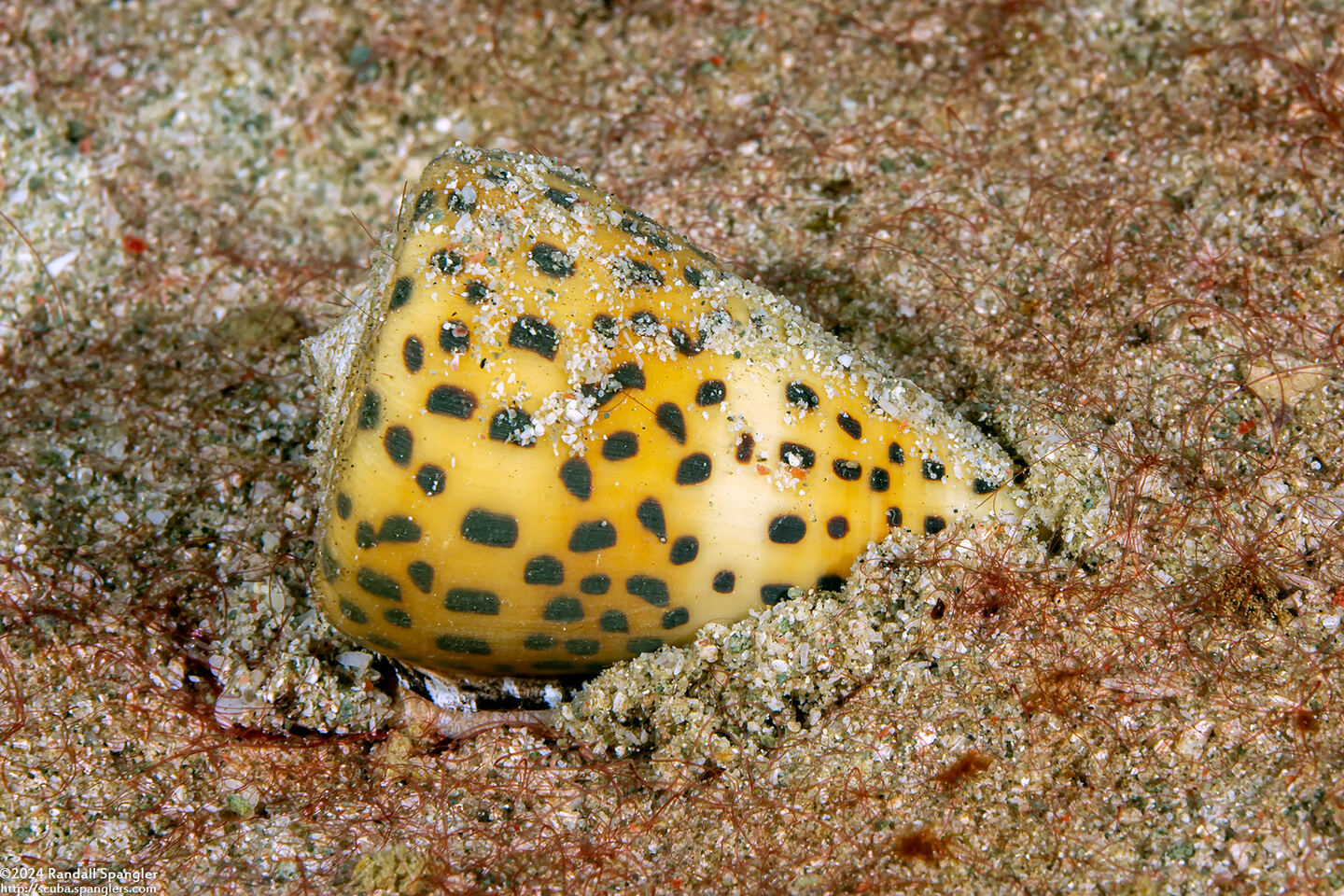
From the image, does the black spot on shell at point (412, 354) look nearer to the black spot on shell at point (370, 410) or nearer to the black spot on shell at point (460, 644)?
the black spot on shell at point (370, 410)

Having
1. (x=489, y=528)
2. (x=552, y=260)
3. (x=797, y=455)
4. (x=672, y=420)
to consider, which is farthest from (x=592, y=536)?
(x=552, y=260)

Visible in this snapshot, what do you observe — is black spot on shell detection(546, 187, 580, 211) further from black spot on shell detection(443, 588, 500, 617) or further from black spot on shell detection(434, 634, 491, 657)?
black spot on shell detection(434, 634, 491, 657)

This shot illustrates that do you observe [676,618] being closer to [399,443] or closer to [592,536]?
[592,536]

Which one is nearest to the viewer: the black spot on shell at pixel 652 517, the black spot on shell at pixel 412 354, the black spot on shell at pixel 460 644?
the black spot on shell at pixel 412 354

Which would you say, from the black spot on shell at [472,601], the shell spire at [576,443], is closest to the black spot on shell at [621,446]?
the shell spire at [576,443]

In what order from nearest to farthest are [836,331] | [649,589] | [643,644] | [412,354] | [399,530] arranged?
[412,354]
[399,530]
[649,589]
[643,644]
[836,331]

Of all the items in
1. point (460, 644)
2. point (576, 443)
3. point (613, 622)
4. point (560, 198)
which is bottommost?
point (460, 644)

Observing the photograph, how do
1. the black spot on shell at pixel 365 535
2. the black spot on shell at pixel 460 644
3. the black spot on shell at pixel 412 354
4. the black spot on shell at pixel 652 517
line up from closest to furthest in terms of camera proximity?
the black spot on shell at pixel 412 354 → the black spot on shell at pixel 365 535 → the black spot on shell at pixel 652 517 → the black spot on shell at pixel 460 644

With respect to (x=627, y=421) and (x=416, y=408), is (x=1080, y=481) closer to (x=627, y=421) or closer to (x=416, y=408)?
(x=627, y=421)
